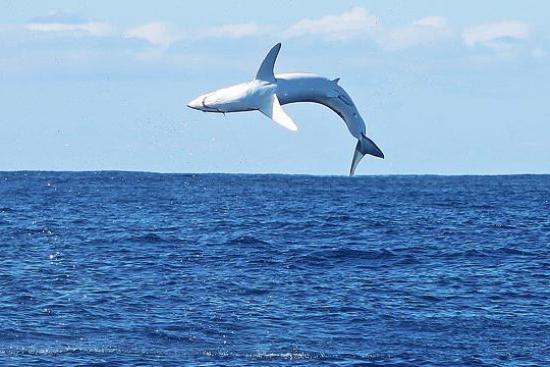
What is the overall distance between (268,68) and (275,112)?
87 centimetres

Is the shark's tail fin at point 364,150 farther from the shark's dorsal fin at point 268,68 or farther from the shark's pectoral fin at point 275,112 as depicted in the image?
the shark's pectoral fin at point 275,112

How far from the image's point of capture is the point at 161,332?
39.6 metres

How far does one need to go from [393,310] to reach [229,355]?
35.5 ft

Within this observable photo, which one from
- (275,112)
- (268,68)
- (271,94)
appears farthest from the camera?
(268,68)

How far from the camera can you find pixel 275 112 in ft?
44.0

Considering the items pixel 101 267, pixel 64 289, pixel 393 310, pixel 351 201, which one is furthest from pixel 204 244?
pixel 351 201

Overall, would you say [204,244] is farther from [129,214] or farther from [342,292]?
[129,214]

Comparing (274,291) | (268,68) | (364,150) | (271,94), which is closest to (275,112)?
(271,94)

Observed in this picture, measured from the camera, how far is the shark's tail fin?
49.9 ft

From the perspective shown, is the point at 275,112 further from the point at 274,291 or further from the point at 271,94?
the point at 274,291

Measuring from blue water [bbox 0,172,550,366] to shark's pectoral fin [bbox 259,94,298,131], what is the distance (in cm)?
2158

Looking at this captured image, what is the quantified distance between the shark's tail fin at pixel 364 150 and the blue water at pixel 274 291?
19.7 metres

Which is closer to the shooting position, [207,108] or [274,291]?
[207,108]

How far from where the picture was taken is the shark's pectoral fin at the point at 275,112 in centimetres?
1324
